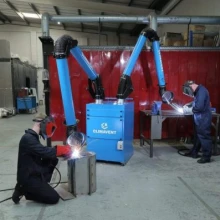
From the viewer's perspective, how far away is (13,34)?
1282 cm

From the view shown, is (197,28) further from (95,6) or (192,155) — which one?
(95,6)

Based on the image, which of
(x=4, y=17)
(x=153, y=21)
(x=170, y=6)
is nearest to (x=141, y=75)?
(x=153, y=21)

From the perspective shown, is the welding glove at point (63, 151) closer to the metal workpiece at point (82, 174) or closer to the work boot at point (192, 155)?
the metal workpiece at point (82, 174)

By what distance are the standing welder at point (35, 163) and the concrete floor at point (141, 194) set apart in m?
0.13

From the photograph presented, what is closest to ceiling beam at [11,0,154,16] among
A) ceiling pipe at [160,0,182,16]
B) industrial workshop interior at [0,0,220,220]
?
ceiling pipe at [160,0,182,16]

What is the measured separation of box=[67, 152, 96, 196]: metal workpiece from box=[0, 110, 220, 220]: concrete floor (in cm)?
10

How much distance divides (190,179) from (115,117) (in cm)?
137

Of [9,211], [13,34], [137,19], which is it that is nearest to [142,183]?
[9,211]

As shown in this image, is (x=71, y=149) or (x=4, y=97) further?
(x=4, y=97)

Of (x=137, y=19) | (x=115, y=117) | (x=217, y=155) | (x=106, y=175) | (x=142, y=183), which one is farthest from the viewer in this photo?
(x=137, y=19)

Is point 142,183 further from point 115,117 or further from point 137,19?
point 137,19

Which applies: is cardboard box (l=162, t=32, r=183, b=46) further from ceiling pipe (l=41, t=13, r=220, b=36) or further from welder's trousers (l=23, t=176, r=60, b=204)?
welder's trousers (l=23, t=176, r=60, b=204)

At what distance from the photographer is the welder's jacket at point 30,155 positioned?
2.17m

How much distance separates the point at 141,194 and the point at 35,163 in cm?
126
